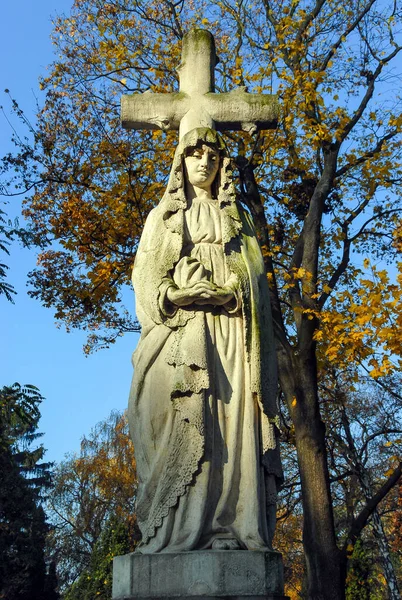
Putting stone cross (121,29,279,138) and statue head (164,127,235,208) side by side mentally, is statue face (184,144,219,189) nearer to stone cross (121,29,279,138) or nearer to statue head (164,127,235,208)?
statue head (164,127,235,208)

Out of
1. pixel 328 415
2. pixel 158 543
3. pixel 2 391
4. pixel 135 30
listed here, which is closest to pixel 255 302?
pixel 158 543

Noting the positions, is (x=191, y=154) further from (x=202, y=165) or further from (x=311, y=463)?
(x=311, y=463)

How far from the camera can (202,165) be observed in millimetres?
5914

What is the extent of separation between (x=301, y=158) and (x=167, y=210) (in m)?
10.9

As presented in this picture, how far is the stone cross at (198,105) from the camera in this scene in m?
6.44

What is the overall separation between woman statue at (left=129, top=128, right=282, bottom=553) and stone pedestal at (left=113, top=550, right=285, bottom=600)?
14 cm

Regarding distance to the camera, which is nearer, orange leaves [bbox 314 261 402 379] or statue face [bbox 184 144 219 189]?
statue face [bbox 184 144 219 189]

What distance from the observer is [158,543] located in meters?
4.98

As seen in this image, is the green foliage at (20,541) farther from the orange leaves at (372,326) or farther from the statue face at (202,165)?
the statue face at (202,165)

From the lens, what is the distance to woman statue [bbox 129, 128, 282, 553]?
5.07 m

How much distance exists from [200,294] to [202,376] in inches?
22.4

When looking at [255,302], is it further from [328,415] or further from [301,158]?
[328,415]

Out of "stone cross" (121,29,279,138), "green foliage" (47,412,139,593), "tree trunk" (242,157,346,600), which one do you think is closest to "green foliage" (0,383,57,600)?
"green foliage" (47,412,139,593)

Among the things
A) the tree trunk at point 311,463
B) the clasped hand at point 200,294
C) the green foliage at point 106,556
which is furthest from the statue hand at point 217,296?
the green foliage at point 106,556
